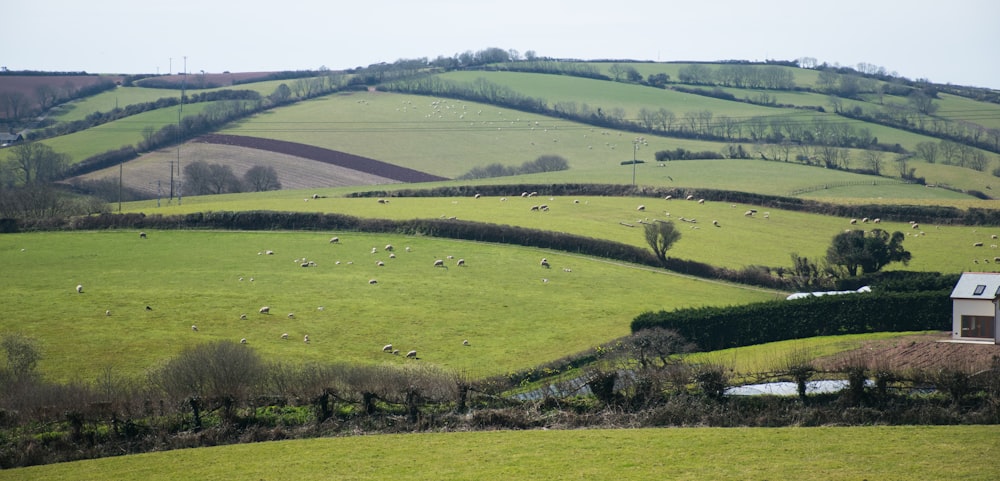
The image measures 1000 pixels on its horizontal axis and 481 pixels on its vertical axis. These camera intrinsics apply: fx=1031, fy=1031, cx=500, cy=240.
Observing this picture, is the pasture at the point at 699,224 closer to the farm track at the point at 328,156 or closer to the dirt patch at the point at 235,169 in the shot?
the dirt patch at the point at 235,169

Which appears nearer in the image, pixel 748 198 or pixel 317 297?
pixel 317 297

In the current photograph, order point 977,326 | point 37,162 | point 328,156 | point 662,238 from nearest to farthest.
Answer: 1. point 977,326
2. point 662,238
3. point 37,162
4. point 328,156

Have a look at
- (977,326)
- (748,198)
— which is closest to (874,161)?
(748,198)

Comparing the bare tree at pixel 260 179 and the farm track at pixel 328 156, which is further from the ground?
the farm track at pixel 328 156

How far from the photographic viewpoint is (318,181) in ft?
383

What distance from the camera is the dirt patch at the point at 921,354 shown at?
3822 cm

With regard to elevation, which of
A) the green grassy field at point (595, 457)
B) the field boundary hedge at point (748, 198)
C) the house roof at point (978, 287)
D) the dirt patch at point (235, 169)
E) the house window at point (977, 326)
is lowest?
the green grassy field at point (595, 457)

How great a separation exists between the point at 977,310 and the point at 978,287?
3.48ft

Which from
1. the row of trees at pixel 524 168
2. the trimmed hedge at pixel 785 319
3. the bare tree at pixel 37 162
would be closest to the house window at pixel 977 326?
the trimmed hedge at pixel 785 319

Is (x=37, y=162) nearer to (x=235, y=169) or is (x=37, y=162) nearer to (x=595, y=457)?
(x=235, y=169)

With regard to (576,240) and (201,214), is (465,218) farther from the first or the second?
(201,214)

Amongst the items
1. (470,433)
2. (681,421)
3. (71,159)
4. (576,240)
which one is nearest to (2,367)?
(470,433)

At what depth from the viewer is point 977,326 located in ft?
141

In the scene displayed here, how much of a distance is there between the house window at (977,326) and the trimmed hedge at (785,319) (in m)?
4.94
